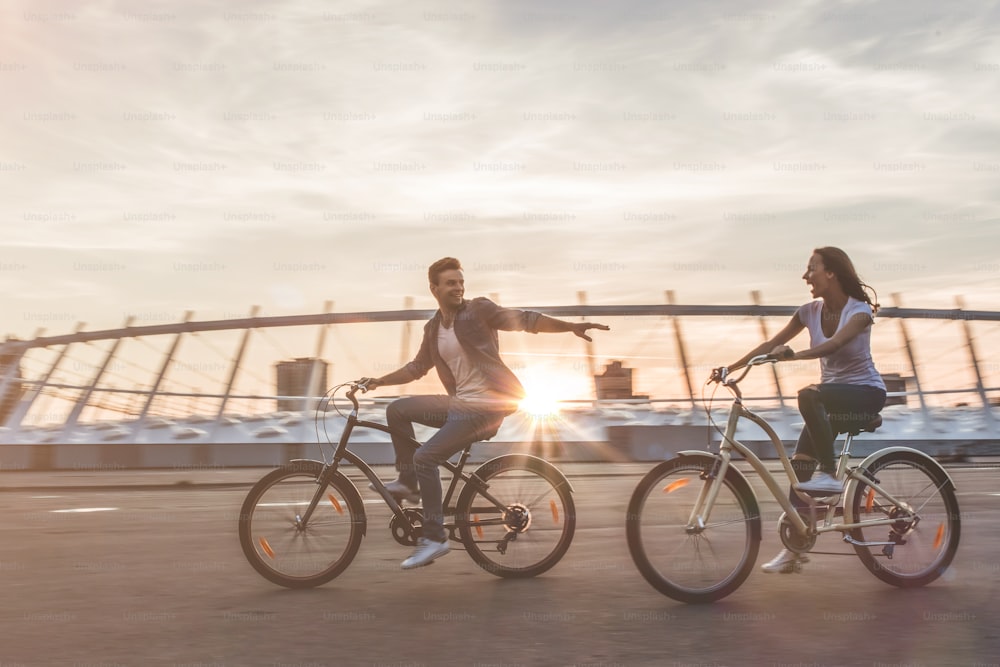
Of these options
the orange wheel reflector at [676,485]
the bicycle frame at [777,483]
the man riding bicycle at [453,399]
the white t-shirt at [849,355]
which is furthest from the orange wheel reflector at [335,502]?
the white t-shirt at [849,355]

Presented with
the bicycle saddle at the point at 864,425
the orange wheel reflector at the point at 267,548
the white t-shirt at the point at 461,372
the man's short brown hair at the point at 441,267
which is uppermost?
the man's short brown hair at the point at 441,267

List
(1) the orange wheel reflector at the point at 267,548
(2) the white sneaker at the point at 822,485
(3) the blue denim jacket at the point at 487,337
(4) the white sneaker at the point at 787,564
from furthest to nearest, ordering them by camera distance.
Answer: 1. (3) the blue denim jacket at the point at 487,337
2. (1) the orange wheel reflector at the point at 267,548
3. (4) the white sneaker at the point at 787,564
4. (2) the white sneaker at the point at 822,485

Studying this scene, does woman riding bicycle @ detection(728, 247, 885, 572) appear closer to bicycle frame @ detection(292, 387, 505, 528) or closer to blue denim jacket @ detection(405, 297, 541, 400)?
blue denim jacket @ detection(405, 297, 541, 400)

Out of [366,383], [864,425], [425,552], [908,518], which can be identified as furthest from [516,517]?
[908,518]

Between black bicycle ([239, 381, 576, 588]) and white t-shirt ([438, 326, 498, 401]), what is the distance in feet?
1.23

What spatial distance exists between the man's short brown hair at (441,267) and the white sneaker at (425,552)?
1471 millimetres

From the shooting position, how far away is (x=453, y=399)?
6.97 m

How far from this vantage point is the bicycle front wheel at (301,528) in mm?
6730

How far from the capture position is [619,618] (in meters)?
5.79

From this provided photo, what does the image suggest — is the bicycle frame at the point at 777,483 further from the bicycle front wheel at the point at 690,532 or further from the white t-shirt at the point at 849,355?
the white t-shirt at the point at 849,355

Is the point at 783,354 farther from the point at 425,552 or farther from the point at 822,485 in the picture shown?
the point at 425,552

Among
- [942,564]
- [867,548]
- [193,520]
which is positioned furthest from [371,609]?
[193,520]

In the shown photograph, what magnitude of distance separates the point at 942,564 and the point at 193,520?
682cm

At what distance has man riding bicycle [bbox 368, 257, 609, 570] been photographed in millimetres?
6801
